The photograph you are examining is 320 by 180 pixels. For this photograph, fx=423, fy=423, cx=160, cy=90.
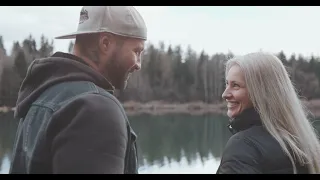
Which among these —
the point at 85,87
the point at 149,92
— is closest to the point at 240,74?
the point at 85,87

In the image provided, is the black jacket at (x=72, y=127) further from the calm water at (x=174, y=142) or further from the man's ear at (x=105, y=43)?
the calm water at (x=174, y=142)

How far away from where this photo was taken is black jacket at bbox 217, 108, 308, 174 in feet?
3.43

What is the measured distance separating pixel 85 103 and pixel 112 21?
0.20 meters

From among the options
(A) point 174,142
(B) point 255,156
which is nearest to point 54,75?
Answer: (B) point 255,156

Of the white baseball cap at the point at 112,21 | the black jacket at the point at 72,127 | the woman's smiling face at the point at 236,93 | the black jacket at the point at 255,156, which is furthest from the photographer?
the woman's smiling face at the point at 236,93

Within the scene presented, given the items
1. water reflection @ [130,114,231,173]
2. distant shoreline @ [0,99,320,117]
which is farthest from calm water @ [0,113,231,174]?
distant shoreline @ [0,99,320,117]

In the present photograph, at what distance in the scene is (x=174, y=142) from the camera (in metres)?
17.1

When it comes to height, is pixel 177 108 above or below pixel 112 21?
below

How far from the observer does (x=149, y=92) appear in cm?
1675

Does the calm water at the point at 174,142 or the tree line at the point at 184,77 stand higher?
the tree line at the point at 184,77

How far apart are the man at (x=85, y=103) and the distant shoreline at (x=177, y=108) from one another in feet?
54.0

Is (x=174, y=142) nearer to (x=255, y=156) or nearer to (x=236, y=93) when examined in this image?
(x=236, y=93)

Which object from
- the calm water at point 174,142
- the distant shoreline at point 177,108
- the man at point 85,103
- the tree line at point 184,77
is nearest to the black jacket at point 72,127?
the man at point 85,103

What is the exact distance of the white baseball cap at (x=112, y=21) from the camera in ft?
2.71
